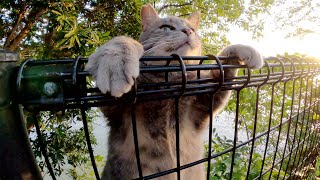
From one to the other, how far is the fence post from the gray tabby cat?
5.8 inches

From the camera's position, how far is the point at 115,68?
0.60 m

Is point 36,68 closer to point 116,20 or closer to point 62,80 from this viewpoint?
point 62,80

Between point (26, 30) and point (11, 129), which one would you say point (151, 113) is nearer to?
point (11, 129)

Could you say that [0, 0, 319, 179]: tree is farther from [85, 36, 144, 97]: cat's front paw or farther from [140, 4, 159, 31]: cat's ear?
[85, 36, 144, 97]: cat's front paw

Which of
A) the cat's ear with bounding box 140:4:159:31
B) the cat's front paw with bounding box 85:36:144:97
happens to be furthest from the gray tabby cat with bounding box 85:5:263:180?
the cat's ear with bounding box 140:4:159:31

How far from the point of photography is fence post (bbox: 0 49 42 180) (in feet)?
1.43

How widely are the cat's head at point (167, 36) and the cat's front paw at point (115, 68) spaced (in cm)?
68

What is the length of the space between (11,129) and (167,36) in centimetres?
115

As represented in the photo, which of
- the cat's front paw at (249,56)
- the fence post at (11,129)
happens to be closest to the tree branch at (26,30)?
the cat's front paw at (249,56)

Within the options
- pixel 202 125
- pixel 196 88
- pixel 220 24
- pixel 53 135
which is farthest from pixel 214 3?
pixel 196 88

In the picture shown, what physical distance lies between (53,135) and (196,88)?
2.30m

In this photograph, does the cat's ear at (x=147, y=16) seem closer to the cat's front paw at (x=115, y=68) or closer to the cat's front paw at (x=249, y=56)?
the cat's front paw at (x=249, y=56)

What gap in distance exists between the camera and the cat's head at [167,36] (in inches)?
56.0

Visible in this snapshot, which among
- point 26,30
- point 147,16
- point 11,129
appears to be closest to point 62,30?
point 147,16
